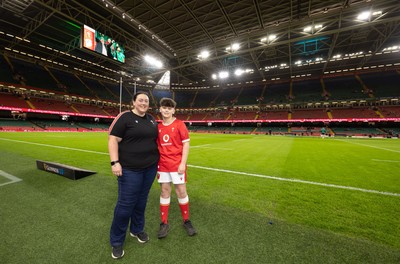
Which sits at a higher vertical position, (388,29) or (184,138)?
(388,29)

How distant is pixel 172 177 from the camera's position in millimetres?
2414

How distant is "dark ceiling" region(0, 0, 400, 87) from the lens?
51.8 feet

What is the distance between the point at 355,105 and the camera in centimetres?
3925

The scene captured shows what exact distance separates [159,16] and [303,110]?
41618 mm

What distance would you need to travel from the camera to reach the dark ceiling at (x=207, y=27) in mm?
15797

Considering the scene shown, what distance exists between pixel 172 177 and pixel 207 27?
70.2ft

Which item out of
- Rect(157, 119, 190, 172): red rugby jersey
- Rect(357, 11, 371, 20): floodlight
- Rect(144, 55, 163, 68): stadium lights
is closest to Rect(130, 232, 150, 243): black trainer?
Rect(157, 119, 190, 172): red rugby jersey

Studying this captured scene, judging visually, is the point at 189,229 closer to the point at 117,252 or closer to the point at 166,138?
the point at 117,252

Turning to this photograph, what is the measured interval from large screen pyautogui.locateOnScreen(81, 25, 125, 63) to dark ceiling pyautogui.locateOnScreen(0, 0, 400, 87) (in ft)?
3.20

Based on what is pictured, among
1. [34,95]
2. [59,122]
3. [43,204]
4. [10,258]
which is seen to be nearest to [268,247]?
[10,258]

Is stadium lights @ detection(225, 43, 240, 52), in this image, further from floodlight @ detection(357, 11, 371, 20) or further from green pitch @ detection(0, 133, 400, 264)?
green pitch @ detection(0, 133, 400, 264)

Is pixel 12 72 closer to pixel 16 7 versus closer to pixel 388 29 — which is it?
pixel 16 7

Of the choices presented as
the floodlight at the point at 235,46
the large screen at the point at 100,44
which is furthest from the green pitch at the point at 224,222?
the floodlight at the point at 235,46

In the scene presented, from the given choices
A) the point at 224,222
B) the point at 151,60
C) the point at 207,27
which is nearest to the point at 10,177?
the point at 224,222
